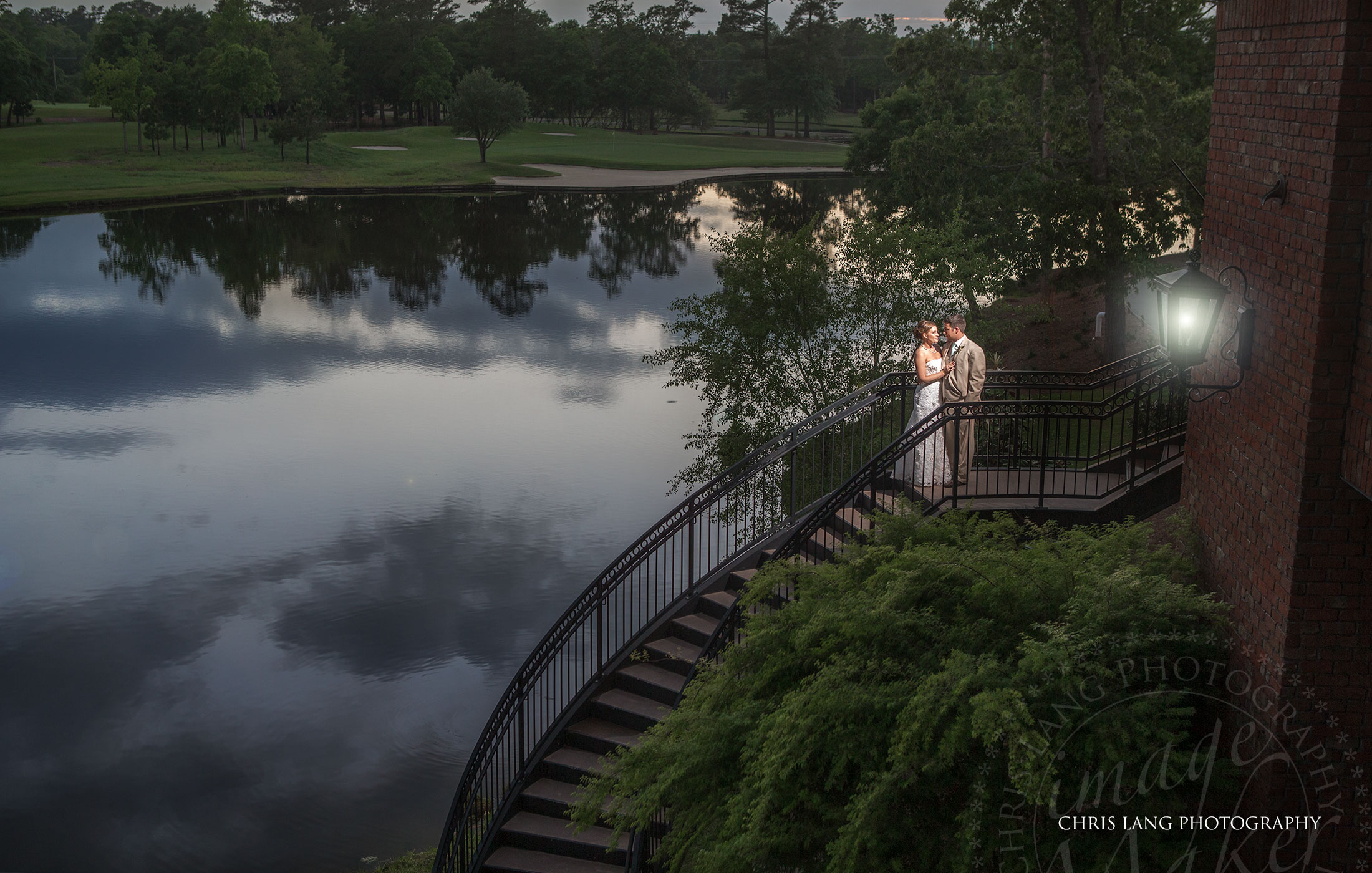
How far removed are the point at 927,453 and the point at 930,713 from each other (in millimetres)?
6400

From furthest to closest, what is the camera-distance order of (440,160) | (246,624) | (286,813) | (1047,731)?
(440,160) → (246,624) → (286,813) → (1047,731)

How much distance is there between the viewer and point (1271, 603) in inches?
288

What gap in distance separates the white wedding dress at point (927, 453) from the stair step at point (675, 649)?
284 centimetres

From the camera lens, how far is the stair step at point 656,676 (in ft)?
41.1

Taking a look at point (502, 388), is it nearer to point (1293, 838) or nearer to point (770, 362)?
point (770, 362)

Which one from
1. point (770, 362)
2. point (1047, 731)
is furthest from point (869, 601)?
point (770, 362)

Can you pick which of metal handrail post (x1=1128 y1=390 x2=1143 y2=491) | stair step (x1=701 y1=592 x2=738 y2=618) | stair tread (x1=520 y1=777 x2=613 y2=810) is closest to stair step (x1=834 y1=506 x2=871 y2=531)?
stair step (x1=701 y1=592 x2=738 y2=618)

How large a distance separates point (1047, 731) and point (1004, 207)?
87.5ft

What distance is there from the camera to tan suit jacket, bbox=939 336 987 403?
13.1 m

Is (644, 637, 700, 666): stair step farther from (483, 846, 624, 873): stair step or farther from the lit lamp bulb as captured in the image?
the lit lamp bulb

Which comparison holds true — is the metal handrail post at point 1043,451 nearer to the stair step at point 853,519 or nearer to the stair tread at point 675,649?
the stair step at point 853,519

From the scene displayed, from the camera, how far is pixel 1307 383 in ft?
22.8

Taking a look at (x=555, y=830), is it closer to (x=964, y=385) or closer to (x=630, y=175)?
(x=964, y=385)

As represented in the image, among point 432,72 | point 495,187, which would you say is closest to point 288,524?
point 495,187
